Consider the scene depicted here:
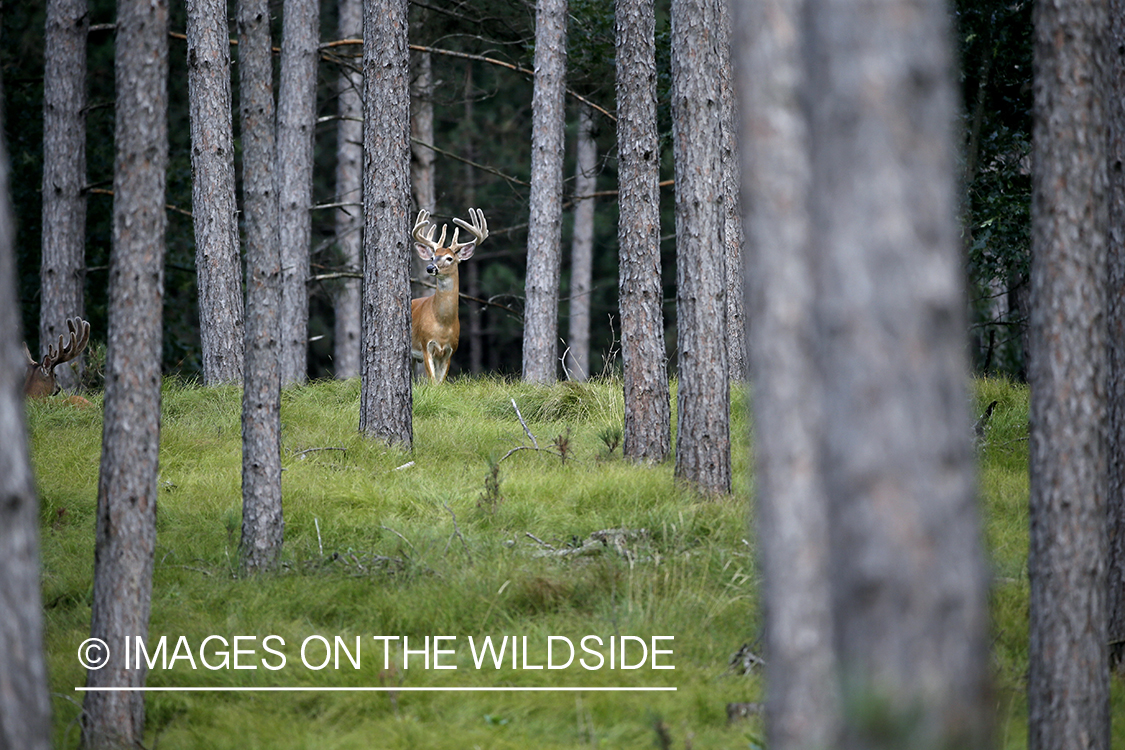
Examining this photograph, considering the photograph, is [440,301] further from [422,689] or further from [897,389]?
[897,389]

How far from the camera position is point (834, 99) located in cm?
227

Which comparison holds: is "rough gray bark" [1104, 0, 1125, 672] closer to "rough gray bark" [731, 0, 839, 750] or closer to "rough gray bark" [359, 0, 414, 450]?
"rough gray bark" [731, 0, 839, 750]

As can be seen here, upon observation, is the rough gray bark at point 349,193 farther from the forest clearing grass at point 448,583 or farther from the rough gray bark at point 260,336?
the rough gray bark at point 260,336

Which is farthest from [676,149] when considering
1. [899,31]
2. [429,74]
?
[429,74]

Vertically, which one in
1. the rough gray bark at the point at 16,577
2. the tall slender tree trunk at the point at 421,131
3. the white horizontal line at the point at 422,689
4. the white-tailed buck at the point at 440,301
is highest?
the tall slender tree trunk at the point at 421,131

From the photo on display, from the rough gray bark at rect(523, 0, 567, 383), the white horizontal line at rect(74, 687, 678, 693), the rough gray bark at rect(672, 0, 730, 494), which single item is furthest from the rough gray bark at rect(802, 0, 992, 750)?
the rough gray bark at rect(523, 0, 567, 383)

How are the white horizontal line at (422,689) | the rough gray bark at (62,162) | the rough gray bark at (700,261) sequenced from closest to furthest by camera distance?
the white horizontal line at (422,689) < the rough gray bark at (700,261) < the rough gray bark at (62,162)

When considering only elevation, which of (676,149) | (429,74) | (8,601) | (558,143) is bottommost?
(8,601)

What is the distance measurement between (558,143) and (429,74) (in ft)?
13.0

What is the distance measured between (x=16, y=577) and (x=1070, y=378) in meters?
3.80

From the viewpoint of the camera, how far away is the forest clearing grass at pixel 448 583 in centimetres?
455

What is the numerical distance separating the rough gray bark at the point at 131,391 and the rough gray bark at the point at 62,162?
30.2 feet

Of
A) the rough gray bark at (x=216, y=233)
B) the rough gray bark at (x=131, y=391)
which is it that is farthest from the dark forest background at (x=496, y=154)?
the rough gray bark at (x=131, y=391)

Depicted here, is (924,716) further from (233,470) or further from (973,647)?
(233,470)
